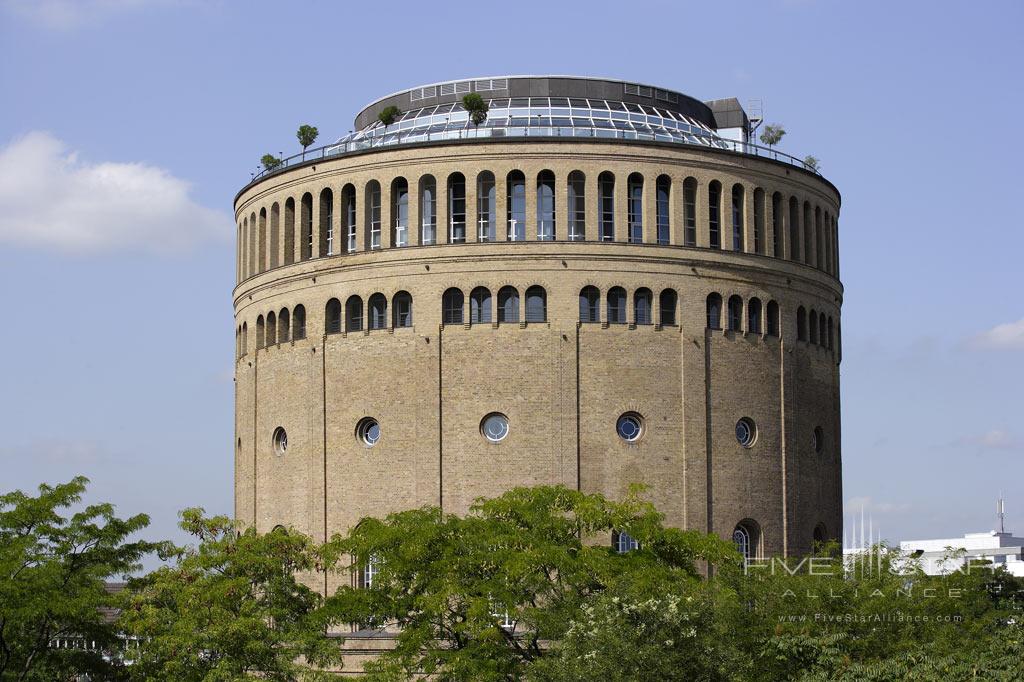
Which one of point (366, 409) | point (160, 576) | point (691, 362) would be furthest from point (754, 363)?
point (160, 576)

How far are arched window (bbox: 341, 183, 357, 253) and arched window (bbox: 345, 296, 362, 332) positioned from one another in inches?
78.1

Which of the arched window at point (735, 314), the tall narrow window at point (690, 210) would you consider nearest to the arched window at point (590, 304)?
the tall narrow window at point (690, 210)

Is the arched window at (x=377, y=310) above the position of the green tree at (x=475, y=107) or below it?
below

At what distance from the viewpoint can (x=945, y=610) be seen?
4753 cm

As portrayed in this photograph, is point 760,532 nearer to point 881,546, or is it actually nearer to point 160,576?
point 881,546

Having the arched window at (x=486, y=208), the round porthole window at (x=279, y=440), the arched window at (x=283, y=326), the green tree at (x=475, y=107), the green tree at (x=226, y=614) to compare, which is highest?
the green tree at (x=475, y=107)

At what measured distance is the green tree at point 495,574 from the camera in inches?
1729

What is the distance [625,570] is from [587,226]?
15.7 meters

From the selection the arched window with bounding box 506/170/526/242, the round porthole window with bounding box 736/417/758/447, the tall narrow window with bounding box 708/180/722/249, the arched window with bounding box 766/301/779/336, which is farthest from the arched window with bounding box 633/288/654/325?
the arched window with bounding box 766/301/779/336

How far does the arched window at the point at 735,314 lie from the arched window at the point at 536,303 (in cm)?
709

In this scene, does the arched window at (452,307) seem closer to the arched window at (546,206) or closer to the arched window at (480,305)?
the arched window at (480,305)

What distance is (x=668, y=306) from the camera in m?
58.5

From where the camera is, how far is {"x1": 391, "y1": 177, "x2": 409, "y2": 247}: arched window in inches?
2318

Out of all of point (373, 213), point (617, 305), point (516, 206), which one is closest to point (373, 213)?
point (373, 213)
